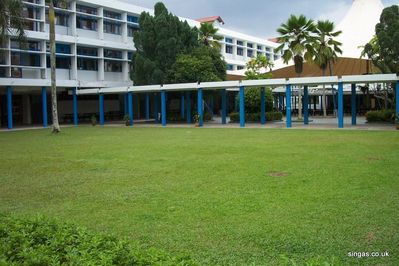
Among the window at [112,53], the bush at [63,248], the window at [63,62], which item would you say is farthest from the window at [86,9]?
the bush at [63,248]

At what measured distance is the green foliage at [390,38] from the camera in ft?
86.6

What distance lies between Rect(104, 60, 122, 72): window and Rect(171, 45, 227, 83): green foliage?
832 cm

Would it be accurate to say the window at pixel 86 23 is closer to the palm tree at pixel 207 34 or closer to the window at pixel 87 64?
the window at pixel 87 64

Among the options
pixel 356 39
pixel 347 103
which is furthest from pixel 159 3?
pixel 347 103

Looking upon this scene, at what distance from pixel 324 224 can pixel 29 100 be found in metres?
38.8

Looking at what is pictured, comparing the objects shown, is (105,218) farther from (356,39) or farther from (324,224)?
(356,39)

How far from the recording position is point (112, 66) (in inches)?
1652

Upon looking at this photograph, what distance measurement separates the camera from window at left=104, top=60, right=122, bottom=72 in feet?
135

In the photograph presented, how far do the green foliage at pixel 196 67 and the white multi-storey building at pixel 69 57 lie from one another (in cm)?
812

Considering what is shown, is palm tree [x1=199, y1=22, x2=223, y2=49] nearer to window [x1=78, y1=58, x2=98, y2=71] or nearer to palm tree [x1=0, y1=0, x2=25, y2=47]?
window [x1=78, y1=58, x2=98, y2=71]

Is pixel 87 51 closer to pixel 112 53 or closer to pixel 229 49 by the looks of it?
pixel 112 53

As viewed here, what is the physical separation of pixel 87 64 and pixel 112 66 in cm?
310

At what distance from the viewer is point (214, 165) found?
39.6ft

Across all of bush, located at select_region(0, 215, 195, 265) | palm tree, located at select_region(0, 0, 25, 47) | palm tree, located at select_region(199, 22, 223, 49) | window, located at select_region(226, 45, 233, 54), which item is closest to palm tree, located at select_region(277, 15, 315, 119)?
palm tree, located at select_region(199, 22, 223, 49)
